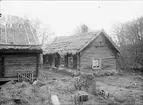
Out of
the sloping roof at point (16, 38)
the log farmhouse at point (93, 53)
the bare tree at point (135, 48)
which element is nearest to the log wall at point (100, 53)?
the log farmhouse at point (93, 53)

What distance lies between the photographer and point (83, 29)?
1219 inches

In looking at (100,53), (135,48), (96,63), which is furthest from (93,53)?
(135,48)

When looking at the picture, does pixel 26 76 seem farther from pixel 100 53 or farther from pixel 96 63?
pixel 100 53

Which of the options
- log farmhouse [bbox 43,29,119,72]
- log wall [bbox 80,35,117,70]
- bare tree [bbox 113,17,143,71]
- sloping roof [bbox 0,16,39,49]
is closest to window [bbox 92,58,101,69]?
log farmhouse [bbox 43,29,119,72]

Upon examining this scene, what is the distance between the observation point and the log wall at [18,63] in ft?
52.9

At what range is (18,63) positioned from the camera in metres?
16.5

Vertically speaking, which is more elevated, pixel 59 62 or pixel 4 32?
pixel 4 32

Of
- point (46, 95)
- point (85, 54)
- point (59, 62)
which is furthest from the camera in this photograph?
point (59, 62)

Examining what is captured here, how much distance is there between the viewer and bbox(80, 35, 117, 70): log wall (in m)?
22.3

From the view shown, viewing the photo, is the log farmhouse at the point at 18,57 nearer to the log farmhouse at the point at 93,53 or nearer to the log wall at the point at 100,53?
the log farmhouse at the point at 93,53

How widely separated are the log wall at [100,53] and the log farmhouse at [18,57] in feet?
23.3

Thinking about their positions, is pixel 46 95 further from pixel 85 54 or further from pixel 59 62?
pixel 59 62

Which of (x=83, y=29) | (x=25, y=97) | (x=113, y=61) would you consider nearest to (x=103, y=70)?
(x=113, y=61)

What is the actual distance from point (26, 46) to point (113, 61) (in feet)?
42.3
